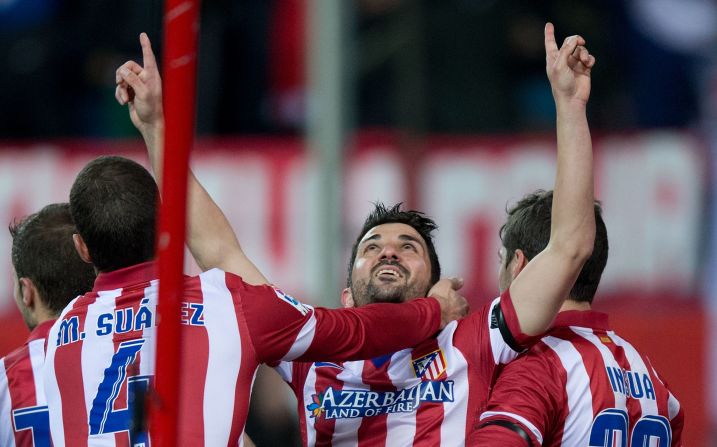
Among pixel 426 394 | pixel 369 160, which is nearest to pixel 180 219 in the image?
pixel 426 394

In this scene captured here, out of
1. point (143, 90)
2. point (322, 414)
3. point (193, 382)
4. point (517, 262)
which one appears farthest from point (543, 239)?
point (143, 90)

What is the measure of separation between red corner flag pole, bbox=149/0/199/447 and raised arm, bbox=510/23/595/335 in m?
1.33

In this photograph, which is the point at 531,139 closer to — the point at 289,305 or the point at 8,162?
the point at 8,162

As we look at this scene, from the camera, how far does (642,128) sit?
356 inches

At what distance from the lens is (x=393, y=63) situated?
9.39 meters

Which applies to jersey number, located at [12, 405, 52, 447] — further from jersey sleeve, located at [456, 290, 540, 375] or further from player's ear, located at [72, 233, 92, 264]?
jersey sleeve, located at [456, 290, 540, 375]

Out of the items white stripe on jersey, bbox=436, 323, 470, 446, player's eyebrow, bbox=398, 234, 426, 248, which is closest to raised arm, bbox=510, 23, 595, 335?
white stripe on jersey, bbox=436, 323, 470, 446

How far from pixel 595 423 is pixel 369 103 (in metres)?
5.53

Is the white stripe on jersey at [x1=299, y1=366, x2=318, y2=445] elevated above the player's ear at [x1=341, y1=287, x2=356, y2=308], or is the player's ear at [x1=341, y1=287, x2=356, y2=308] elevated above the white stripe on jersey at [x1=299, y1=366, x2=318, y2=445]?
the player's ear at [x1=341, y1=287, x2=356, y2=308]

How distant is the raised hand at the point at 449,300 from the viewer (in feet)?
14.3

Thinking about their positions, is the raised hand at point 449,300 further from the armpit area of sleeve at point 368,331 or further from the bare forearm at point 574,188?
the bare forearm at point 574,188

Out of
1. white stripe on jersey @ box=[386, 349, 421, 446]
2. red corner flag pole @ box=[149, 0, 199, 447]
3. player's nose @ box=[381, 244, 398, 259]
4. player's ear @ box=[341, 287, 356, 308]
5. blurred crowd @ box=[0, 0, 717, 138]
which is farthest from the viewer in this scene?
blurred crowd @ box=[0, 0, 717, 138]

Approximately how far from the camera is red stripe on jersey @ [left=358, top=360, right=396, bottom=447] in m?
4.29

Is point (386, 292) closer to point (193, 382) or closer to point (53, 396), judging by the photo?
point (193, 382)
